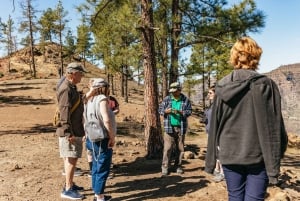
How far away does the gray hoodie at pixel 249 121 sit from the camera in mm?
3018

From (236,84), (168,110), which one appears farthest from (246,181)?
(168,110)

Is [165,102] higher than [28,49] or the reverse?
the reverse

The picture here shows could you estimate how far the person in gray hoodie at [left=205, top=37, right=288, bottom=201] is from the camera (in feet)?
9.95

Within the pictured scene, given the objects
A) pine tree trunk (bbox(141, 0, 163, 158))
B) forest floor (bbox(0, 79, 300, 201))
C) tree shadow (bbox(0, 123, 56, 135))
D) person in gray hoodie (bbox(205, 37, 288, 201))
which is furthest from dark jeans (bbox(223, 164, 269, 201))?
tree shadow (bbox(0, 123, 56, 135))

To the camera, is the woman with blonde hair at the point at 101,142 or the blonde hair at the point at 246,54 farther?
the woman with blonde hair at the point at 101,142

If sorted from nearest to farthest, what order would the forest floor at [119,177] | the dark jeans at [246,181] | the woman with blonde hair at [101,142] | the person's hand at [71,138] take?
the dark jeans at [246,181] < the woman with blonde hair at [101,142] < the person's hand at [71,138] < the forest floor at [119,177]

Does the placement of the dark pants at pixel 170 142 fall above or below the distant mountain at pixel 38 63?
below

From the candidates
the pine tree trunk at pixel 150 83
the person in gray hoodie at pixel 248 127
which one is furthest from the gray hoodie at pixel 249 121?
the pine tree trunk at pixel 150 83

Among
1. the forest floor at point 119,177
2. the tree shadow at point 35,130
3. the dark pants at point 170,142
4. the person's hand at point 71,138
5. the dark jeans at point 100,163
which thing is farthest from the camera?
the tree shadow at point 35,130

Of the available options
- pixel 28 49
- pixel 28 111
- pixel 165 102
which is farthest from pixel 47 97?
pixel 28 49

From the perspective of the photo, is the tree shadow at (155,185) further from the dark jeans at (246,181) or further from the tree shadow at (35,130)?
the tree shadow at (35,130)

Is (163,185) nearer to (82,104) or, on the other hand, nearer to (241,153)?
(82,104)

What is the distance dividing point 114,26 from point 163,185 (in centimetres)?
574

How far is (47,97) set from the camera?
28.0m
